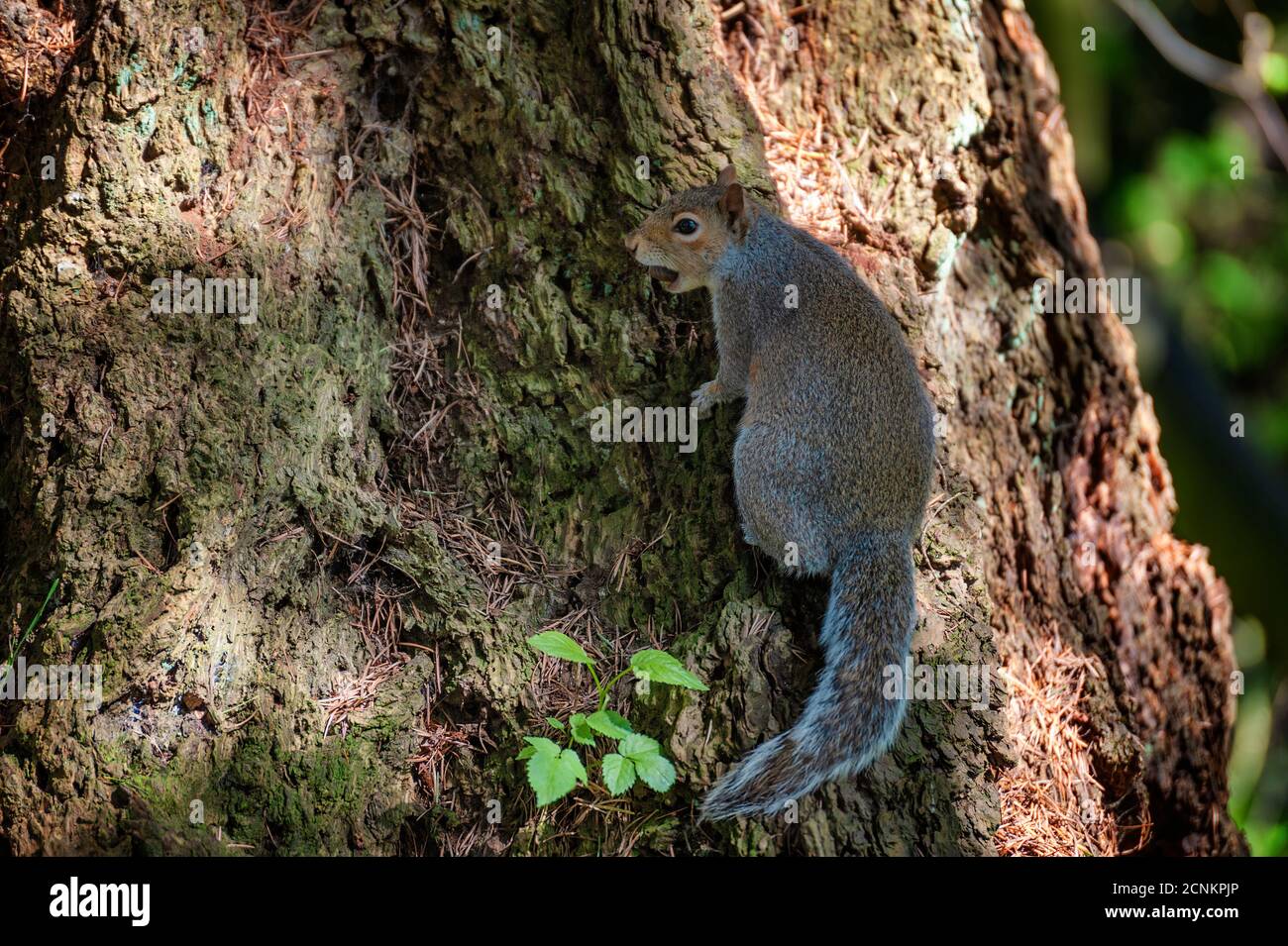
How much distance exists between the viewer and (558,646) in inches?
121

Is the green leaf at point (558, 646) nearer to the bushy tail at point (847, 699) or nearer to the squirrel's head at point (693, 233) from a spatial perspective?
the bushy tail at point (847, 699)

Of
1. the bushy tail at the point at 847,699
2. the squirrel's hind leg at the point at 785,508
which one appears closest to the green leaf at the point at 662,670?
the bushy tail at the point at 847,699

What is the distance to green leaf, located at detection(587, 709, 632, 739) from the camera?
9.91 feet

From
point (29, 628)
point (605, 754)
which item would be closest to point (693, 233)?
point (605, 754)

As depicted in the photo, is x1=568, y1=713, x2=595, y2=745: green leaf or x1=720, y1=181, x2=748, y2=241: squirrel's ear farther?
x1=720, y1=181, x2=748, y2=241: squirrel's ear

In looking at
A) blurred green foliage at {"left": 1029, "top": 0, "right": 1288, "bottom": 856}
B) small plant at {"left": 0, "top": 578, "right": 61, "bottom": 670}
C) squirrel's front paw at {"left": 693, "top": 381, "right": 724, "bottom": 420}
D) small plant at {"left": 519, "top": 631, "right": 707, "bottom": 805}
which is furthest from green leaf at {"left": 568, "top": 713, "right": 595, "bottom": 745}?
blurred green foliage at {"left": 1029, "top": 0, "right": 1288, "bottom": 856}

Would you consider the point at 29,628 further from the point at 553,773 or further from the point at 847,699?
the point at 847,699

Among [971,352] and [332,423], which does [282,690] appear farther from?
[971,352]

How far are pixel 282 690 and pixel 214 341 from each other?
3.49ft

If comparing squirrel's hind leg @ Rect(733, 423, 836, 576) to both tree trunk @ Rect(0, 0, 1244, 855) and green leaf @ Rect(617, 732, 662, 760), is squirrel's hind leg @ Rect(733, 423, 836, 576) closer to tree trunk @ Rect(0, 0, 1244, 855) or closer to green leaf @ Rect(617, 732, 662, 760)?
tree trunk @ Rect(0, 0, 1244, 855)

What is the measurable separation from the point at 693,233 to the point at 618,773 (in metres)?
1.80

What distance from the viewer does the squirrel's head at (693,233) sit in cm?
365

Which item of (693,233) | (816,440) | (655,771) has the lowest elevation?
(655,771)

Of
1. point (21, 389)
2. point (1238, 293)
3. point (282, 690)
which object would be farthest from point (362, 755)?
point (1238, 293)
